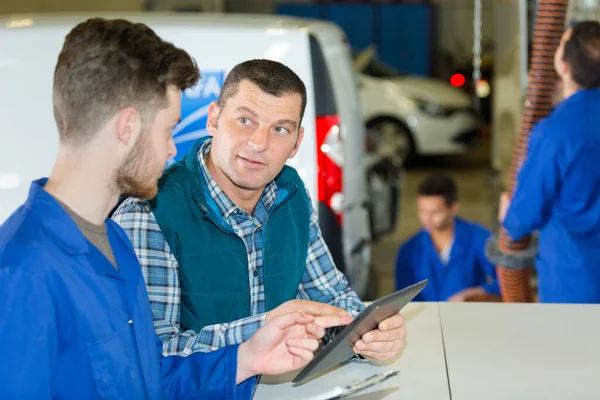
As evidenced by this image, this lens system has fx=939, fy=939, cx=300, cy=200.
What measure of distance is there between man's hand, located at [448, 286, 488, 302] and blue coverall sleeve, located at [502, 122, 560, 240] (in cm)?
72

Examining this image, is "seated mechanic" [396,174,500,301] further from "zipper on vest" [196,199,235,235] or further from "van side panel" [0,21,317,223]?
"zipper on vest" [196,199,235,235]

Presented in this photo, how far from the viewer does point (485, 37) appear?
1314cm

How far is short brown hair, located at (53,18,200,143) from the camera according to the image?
1.53 meters

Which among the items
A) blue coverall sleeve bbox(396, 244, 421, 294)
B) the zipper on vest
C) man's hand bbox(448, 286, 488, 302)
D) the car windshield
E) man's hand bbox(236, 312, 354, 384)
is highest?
the zipper on vest

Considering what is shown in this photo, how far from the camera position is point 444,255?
4.40 meters

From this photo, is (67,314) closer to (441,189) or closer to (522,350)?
(522,350)

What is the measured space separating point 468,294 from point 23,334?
3.03 meters

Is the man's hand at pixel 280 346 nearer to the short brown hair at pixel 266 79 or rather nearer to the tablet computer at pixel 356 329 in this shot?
the tablet computer at pixel 356 329

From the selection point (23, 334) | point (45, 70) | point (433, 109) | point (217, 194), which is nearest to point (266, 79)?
point (217, 194)

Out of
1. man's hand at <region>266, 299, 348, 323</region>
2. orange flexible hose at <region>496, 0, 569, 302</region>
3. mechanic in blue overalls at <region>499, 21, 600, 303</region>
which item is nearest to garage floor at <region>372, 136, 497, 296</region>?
orange flexible hose at <region>496, 0, 569, 302</region>

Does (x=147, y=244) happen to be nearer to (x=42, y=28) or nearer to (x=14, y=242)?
(x=14, y=242)

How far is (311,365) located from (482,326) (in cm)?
76

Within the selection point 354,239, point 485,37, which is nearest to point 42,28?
point 354,239

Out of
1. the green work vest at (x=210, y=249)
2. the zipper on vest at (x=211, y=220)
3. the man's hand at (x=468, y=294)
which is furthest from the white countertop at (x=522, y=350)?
the man's hand at (x=468, y=294)
